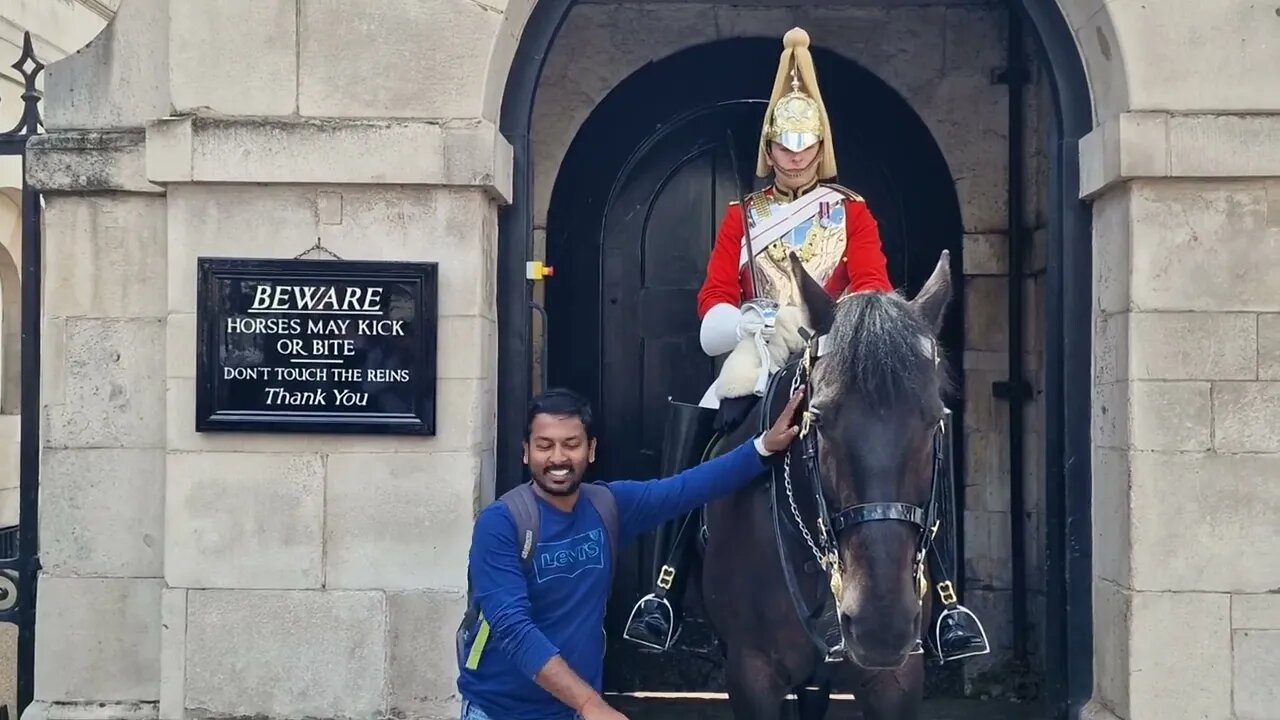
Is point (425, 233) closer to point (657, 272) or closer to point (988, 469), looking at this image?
point (657, 272)

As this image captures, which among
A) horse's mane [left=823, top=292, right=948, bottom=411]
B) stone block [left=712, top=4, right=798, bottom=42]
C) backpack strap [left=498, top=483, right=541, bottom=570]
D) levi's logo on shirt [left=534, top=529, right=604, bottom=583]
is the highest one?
stone block [left=712, top=4, right=798, bottom=42]

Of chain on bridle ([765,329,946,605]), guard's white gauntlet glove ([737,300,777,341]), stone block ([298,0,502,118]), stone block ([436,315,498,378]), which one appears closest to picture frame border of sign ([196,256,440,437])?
stone block ([436,315,498,378])

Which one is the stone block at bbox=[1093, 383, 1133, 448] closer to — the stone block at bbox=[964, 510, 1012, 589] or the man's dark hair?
the stone block at bbox=[964, 510, 1012, 589]

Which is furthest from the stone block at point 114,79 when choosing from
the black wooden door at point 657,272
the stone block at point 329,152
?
the black wooden door at point 657,272

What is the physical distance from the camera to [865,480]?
3342mm

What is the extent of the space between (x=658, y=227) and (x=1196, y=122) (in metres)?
3.04

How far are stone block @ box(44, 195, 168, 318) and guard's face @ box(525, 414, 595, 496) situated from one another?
2.49 meters

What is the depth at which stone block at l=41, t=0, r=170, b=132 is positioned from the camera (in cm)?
550

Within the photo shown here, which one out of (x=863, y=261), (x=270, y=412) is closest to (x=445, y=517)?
(x=270, y=412)

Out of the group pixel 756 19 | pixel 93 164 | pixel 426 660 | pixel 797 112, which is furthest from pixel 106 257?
pixel 756 19

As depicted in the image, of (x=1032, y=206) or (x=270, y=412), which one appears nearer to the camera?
(x=270, y=412)

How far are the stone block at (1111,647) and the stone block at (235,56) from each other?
142 inches

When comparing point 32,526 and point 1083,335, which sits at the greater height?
point 1083,335

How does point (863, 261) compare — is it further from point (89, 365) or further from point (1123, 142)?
point (89, 365)
